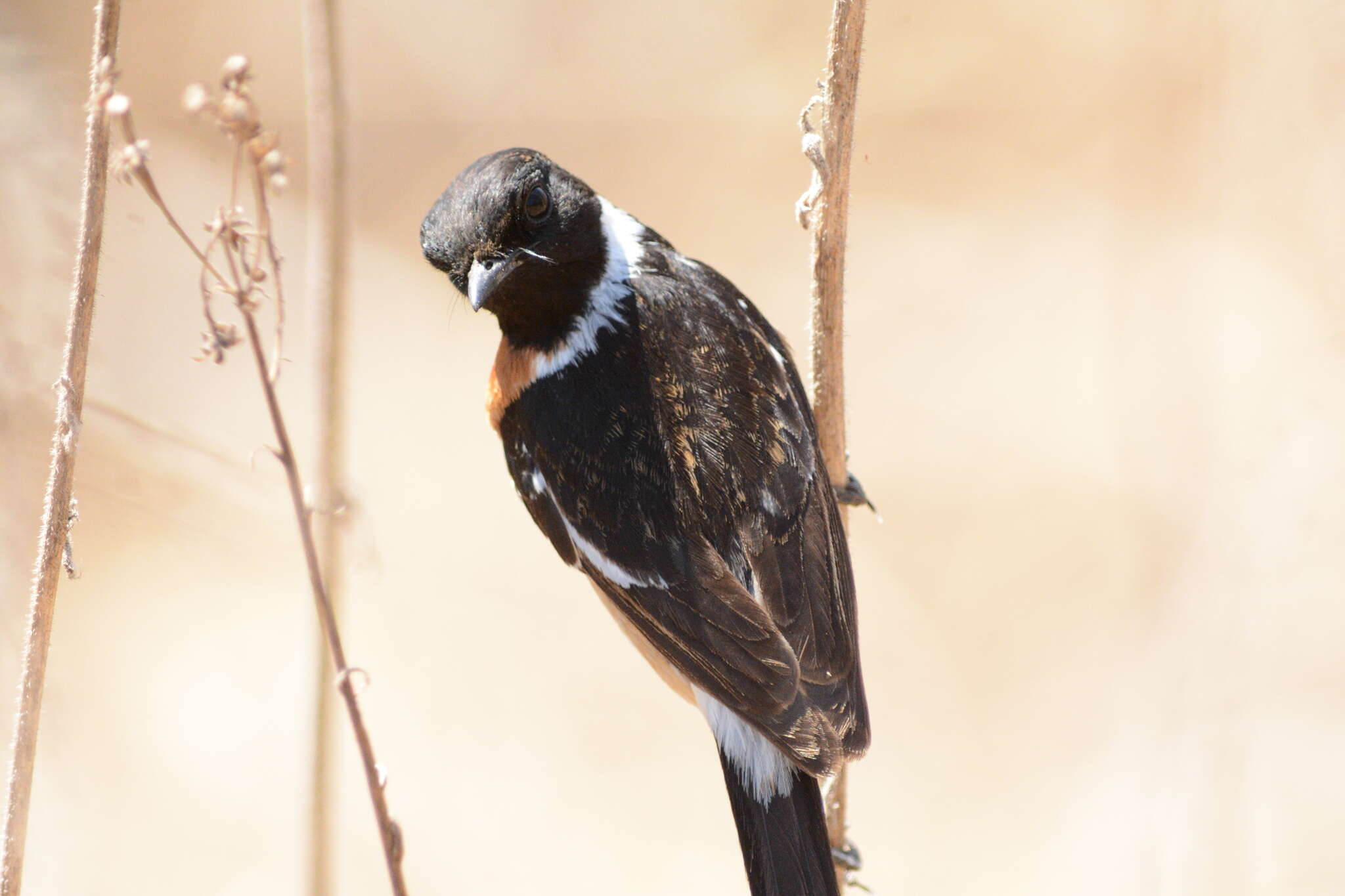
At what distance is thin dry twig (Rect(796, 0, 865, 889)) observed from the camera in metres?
2.36

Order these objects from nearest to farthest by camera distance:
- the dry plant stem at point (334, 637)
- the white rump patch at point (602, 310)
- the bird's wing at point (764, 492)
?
the dry plant stem at point (334, 637) < the bird's wing at point (764, 492) < the white rump patch at point (602, 310)

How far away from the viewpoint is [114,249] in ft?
15.3

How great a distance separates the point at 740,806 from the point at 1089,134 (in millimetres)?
4427

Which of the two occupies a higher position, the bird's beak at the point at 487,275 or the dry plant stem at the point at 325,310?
the bird's beak at the point at 487,275

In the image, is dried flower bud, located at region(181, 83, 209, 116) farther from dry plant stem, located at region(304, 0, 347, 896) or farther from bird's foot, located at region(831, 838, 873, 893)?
bird's foot, located at region(831, 838, 873, 893)

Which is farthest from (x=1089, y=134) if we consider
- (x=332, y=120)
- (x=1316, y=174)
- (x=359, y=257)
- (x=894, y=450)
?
(x=332, y=120)

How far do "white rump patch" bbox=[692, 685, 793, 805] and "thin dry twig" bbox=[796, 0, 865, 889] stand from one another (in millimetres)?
134

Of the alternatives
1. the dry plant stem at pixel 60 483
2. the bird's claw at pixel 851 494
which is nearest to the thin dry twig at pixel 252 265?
the dry plant stem at pixel 60 483

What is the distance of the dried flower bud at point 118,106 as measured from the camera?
118 centimetres

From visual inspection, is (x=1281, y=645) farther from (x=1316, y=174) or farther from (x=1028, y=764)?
(x=1316, y=174)

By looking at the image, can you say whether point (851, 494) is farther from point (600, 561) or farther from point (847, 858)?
point (847, 858)

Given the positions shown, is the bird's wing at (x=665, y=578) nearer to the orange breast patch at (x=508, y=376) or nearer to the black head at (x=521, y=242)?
the orange breast patch at (x=508, y=376)

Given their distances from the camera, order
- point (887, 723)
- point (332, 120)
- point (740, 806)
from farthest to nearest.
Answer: point (887, 723) < point (740, 806) < point (332, 120)

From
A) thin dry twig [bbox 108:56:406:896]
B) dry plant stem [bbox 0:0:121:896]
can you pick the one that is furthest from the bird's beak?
thin dry twig [bbox 108:56:406:896]
